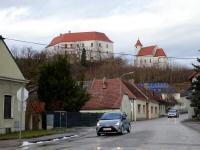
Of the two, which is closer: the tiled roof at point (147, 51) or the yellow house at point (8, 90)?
the yellow house at point (8, 90)

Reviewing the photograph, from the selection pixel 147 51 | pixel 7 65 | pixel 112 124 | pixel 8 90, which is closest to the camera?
pixel 112 124

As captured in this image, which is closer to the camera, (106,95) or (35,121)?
(35,121)

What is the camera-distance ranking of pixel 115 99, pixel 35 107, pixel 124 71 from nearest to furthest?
pixel 35 107
pixel 115 99
pixel 124 71

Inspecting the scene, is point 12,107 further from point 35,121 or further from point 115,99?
point 115,99

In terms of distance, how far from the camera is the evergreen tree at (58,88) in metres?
41.6

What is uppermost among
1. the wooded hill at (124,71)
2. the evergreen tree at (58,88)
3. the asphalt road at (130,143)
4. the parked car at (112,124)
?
the wooded hill at (124,71)

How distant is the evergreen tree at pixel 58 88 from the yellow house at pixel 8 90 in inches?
220

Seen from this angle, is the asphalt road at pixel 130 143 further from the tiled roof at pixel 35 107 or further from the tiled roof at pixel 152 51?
the tiled roof at pixel 152 51

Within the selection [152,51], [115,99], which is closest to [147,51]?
[152,51]

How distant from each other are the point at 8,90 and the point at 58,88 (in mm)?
7799

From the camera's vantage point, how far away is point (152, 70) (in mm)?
126562

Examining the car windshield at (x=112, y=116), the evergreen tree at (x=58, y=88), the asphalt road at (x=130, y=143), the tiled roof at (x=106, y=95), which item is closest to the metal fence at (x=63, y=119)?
the evergreen tree at (x=58, y=88)

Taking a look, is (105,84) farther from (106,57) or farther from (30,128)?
(106,57)

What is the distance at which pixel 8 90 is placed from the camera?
113ft
